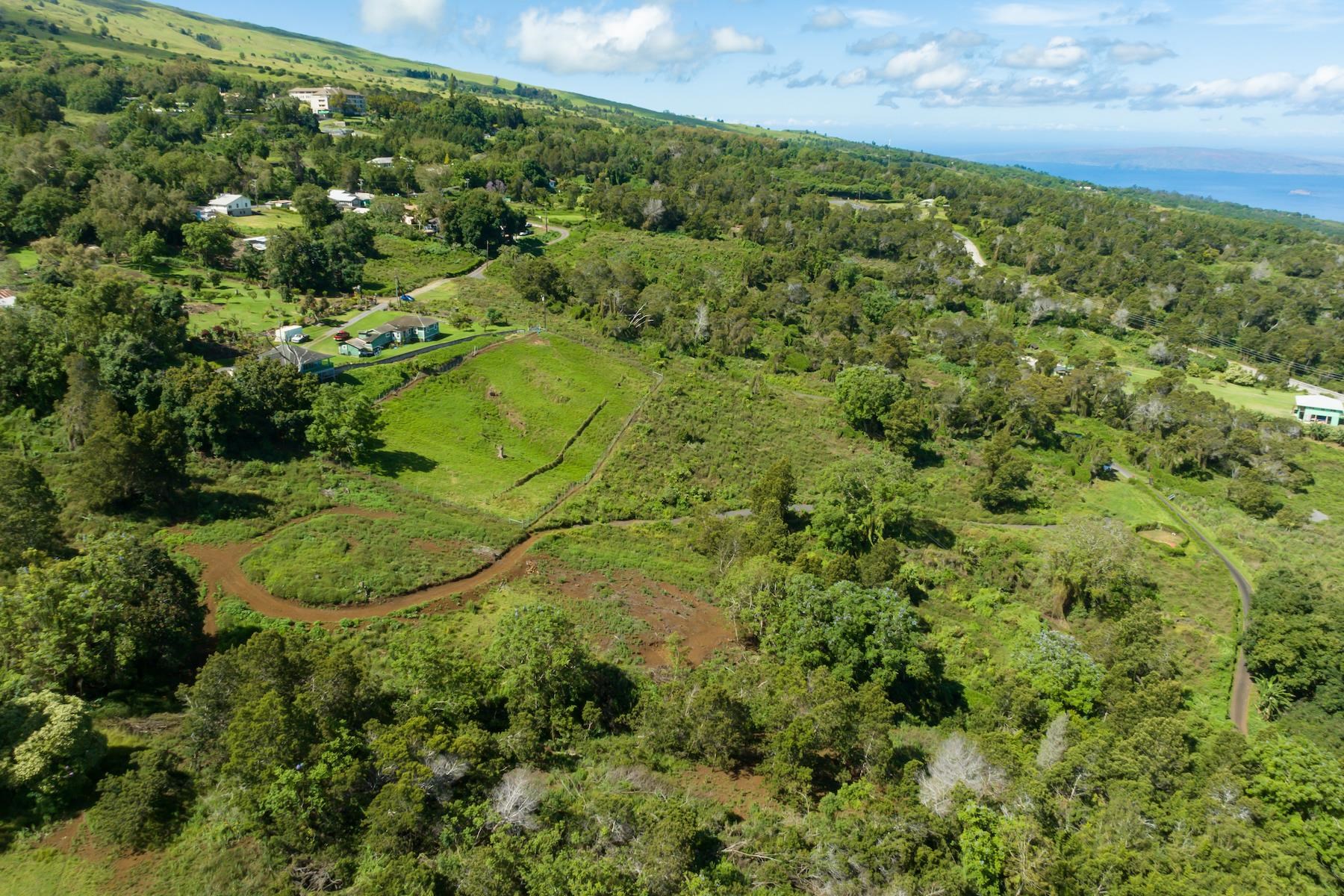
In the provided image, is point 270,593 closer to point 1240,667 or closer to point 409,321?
point 409,321

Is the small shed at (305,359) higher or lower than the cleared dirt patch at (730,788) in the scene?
higher

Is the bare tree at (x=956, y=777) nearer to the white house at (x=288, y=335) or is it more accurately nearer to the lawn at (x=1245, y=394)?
the white house at (x=288, y=335)

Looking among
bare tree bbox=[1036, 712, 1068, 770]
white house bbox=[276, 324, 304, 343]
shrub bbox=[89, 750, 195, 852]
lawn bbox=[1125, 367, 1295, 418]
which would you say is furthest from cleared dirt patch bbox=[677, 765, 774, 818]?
lawn bbox=[1125, 367, 1295, 418]

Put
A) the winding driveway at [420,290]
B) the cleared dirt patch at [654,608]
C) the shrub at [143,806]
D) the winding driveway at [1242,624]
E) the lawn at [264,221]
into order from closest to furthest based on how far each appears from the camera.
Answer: the shrub at [143,806]
the winding driveway at [1242,624]
the cleared dirt patch at [654,608]
the winding driveway at [420,290]
the lawn at [264,221]

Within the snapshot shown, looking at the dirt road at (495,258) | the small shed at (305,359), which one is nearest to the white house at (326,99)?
the dirt road at (495,258)

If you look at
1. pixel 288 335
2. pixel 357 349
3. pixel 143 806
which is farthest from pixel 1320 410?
pixel 288 335

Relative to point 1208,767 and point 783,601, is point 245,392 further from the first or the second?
point 1208,767
